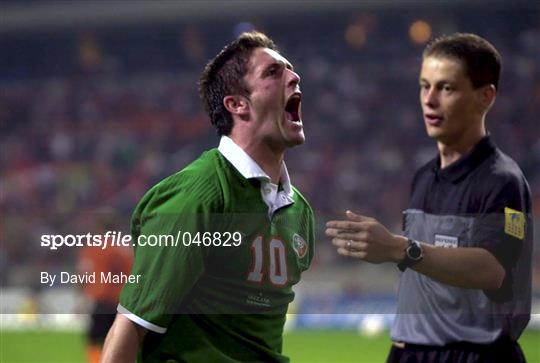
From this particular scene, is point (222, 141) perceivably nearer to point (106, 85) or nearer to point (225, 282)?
point (225, 282)

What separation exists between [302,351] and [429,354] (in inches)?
279

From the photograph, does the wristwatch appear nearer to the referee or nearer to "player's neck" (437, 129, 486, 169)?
the referee

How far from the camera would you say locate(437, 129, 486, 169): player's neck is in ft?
11.5

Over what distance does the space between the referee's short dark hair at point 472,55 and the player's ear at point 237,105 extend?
2.95 ft

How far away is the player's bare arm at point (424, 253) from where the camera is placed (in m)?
2.81

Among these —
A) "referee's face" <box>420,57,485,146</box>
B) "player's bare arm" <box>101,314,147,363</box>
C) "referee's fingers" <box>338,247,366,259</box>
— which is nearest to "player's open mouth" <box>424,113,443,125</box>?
"referee's face" <box>420,57,485,146</box>

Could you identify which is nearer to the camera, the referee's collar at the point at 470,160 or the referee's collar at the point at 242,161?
the referee's collar at the point at 242,161

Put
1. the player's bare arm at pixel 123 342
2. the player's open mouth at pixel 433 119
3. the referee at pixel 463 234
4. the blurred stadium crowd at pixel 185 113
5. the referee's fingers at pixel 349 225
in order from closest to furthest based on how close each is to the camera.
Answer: the player's bare arm at pixel 123 342 < the referee's fingers at pixel 349 225 < the referee at pixel 463 234 < the player's open mouth at pixel 433 119 < the blurred stadium crowd at pixel 185 113

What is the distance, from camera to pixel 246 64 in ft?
9.82

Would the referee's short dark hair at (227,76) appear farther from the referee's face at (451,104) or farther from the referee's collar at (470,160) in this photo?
the referee's collar at (470,160)

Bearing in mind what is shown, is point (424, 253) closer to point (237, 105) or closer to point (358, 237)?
point (358, 237)

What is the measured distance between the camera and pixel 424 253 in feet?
10.1

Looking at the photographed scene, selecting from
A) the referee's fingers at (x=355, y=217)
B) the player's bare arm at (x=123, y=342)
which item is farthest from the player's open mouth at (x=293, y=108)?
the player's bare arm at (x=123, y=342)

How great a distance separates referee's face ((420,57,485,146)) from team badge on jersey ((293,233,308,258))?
0.74m
